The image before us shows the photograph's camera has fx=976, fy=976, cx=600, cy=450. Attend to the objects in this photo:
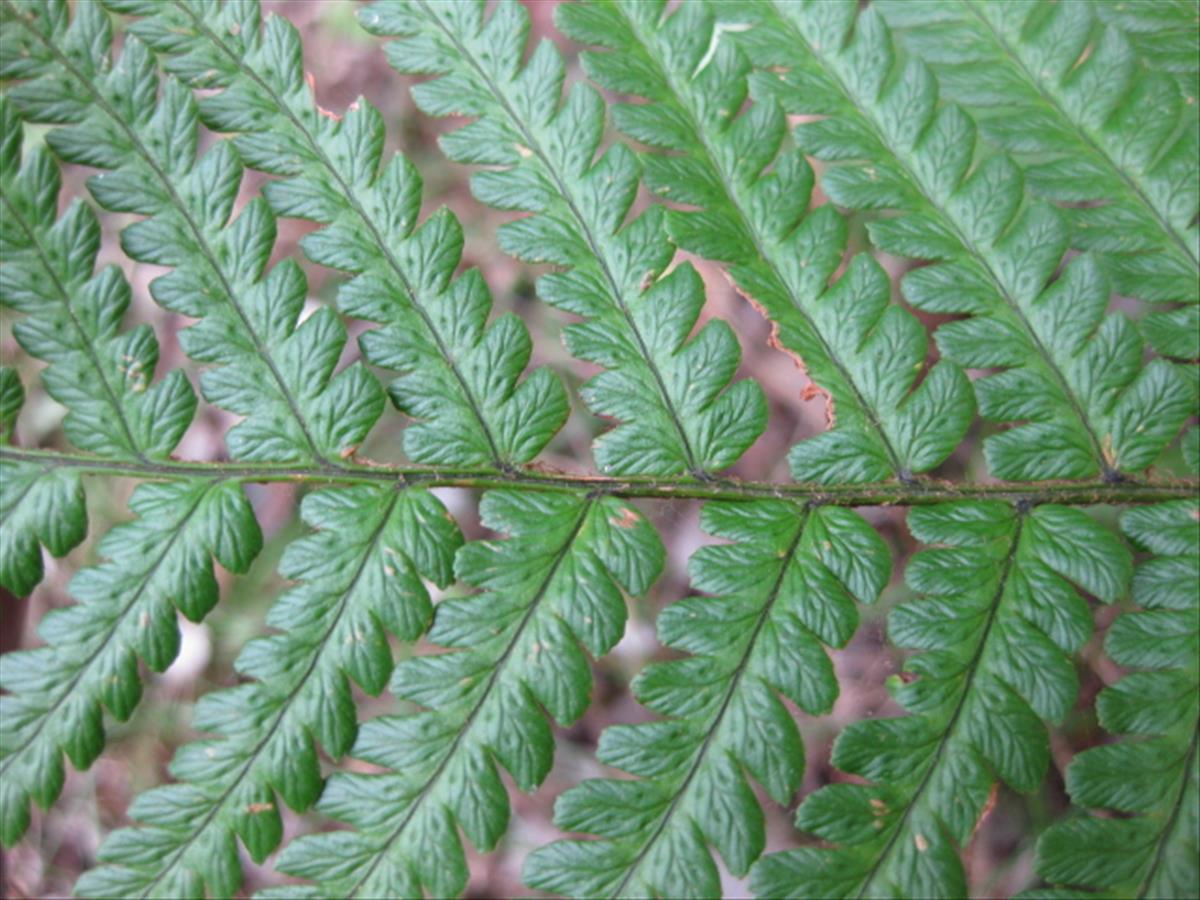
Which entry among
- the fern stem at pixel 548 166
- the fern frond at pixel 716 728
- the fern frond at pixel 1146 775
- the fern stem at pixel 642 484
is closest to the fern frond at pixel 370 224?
the fern stem at pixel 642 484

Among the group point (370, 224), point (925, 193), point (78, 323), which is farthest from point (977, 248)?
point (78, 323)

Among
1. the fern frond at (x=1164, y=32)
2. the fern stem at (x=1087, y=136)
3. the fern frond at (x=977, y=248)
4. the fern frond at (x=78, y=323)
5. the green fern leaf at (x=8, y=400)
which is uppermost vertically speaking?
the fern frond at (x=1164, y=32)

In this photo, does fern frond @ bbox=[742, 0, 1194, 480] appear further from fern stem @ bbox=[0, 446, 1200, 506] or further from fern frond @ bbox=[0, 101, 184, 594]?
fern frond @ bbox=[0, 101, 184, 594]

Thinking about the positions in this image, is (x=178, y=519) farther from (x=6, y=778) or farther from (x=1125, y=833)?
(x=1125, y=833)

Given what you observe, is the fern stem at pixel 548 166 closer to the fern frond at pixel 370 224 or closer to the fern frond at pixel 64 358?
the fern frond at pixel 370 224

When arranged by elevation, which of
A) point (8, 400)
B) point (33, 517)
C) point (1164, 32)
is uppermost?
point (1164, 32)

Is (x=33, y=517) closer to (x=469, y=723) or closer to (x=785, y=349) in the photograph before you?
(x=469, y=723)
